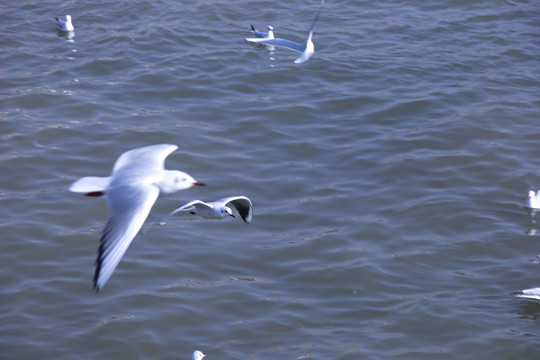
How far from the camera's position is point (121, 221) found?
586cm

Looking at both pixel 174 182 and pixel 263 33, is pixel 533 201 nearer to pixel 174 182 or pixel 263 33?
pixel 174 182

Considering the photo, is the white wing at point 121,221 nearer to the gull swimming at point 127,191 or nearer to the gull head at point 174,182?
the gull swimming at point 127,191

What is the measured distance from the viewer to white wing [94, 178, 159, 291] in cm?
534

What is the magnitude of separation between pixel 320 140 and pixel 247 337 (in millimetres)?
4365

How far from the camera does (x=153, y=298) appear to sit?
26.0 ft

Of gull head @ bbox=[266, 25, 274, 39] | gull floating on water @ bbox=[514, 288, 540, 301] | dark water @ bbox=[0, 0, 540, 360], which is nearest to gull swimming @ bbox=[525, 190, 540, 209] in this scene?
dark water @ bbox=[0, 0, 540, 360]

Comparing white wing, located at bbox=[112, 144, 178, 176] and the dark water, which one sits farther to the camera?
the dark water

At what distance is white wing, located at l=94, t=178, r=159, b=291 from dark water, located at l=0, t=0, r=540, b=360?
1.73 m

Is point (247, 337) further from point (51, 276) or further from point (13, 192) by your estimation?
point (13, 192)

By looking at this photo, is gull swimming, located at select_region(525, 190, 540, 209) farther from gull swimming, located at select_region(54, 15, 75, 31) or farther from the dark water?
gull swimming, located at select_region(54, 15, 75, 31)

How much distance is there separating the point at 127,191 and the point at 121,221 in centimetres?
50

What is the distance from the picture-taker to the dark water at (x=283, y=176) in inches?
300

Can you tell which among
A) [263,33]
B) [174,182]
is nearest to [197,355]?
[174,182]

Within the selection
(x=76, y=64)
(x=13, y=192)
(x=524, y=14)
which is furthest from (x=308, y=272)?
(x=524, y=14)
